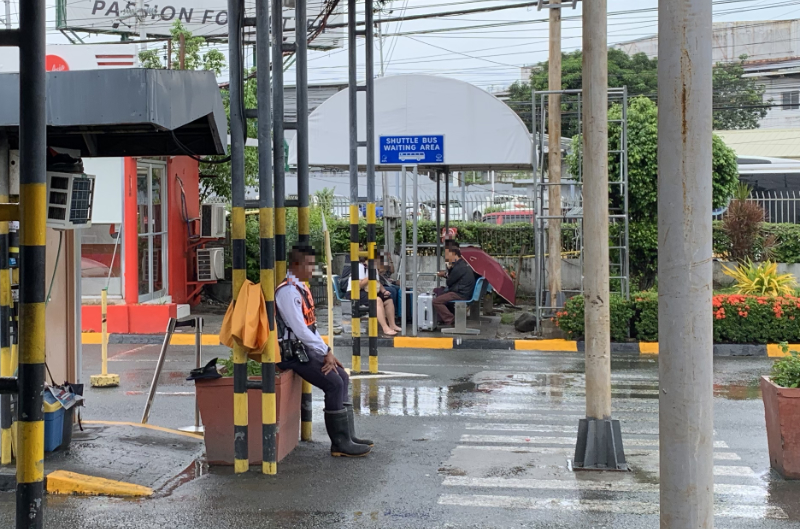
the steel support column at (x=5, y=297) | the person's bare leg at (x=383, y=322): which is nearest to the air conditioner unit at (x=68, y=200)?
the steel support column at (x=5, y=297)

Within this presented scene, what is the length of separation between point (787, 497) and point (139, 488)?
15.8ft

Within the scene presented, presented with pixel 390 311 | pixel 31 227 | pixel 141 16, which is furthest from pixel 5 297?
pixel 141 16

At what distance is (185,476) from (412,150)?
9618mm

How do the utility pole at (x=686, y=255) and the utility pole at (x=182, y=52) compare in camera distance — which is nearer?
the utility pole at (x=686, y=255)

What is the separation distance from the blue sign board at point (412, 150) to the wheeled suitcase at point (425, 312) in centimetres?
251

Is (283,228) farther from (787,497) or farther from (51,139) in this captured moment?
(787,497)

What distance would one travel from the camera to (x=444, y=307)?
1712cm

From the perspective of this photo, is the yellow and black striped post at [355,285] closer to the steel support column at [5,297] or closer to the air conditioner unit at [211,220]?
the steel support column at [5,297]

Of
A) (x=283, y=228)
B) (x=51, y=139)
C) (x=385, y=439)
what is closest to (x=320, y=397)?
(x=385, y=439)

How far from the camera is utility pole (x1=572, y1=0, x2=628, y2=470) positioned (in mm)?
7379

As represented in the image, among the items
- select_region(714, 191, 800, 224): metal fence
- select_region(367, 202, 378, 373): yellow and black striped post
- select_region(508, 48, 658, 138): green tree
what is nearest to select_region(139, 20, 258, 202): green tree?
select_region(367, 202, 378, 373): yellow and black striped post

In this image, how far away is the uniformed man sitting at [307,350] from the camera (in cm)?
764

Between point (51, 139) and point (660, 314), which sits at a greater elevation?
point (51, 139)

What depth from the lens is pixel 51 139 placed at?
7.55m
